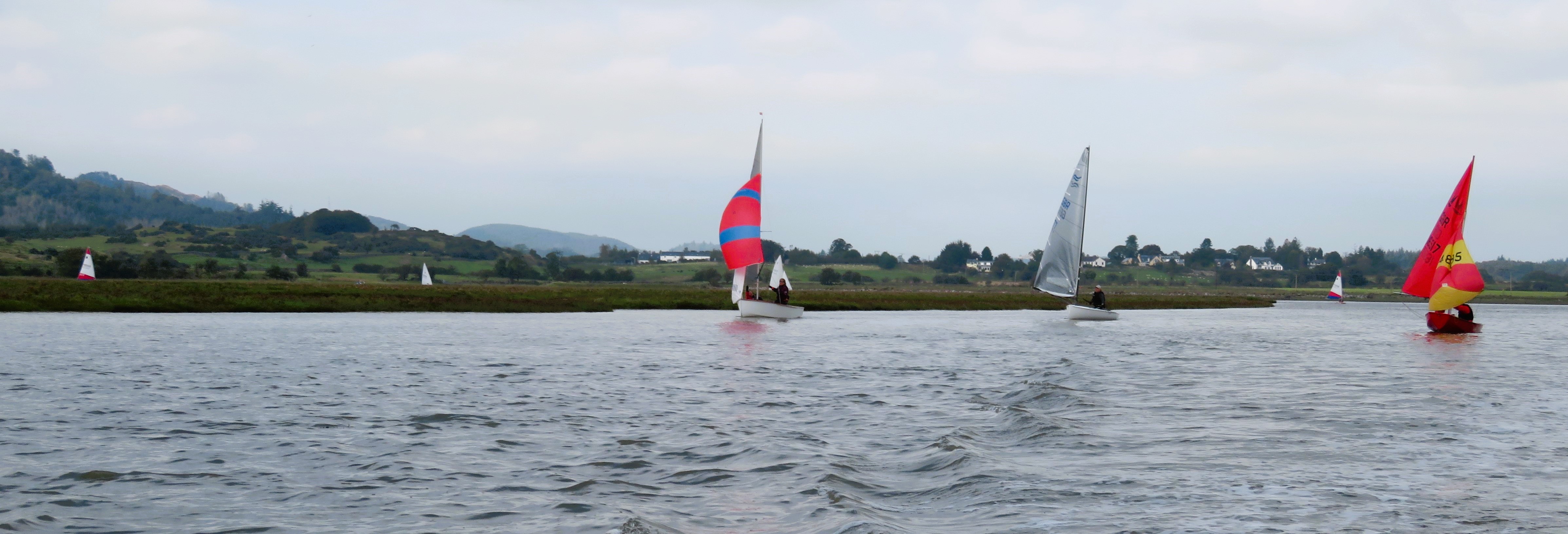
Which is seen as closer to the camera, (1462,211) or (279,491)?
(279,491)

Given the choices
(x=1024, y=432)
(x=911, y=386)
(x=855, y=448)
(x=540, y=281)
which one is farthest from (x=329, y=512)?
(x=540, y=281)

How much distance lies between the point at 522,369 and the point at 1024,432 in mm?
13567

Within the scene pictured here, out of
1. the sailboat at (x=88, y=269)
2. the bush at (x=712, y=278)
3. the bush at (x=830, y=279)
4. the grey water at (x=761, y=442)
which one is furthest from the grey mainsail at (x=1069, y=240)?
the bush at (x=830, y=279)

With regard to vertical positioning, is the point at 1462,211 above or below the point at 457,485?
above

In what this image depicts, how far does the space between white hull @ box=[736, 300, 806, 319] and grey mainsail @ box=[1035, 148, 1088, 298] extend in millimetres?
15950

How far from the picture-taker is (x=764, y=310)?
2142 inches

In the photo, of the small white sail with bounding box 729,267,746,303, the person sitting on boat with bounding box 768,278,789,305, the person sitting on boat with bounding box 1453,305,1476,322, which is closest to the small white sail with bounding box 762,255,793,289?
the person sitting on boat with bounding box 768,278,789,305

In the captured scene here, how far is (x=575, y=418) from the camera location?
→ 52.7 feet

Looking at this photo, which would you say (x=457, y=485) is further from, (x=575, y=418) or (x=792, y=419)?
(x=792, y=419)

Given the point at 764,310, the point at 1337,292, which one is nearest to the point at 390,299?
the point at 764,310

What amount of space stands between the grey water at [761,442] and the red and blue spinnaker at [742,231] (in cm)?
2178

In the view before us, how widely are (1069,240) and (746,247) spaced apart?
68.6ft

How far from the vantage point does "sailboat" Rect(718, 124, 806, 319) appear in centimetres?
5372

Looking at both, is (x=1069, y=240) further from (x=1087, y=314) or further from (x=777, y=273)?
(x=777, y=273)
